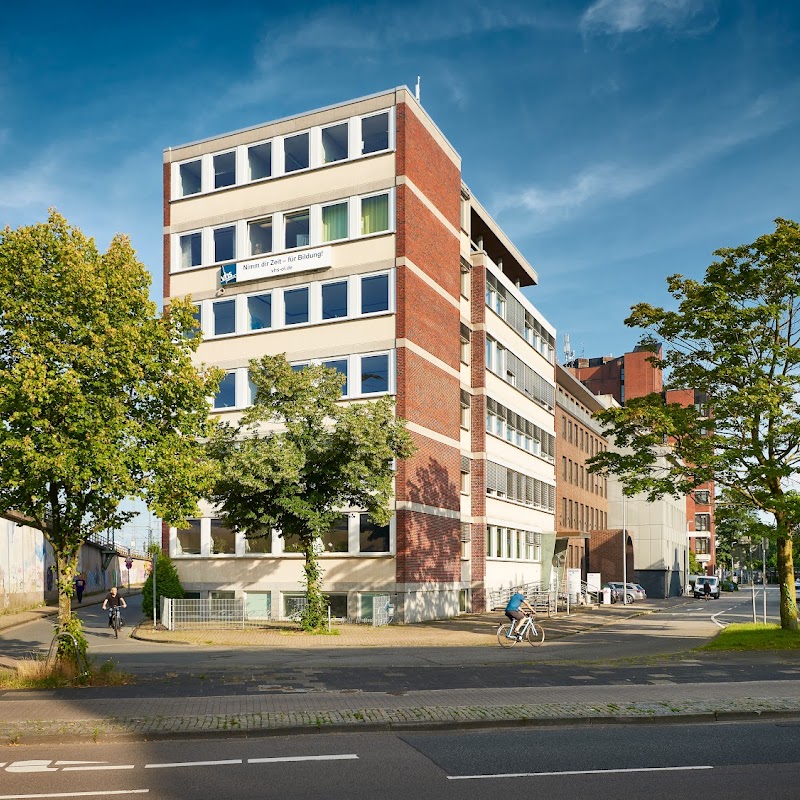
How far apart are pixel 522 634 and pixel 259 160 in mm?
25009

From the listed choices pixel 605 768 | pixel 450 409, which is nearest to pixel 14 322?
pixel 605 768

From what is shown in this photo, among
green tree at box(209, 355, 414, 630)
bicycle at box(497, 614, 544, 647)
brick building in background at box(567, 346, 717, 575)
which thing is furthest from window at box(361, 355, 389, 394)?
brick building in background at box(567, 346, 717, 575)

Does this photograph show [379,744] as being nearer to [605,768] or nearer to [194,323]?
[605,768]

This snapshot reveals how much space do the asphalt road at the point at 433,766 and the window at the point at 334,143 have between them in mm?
32736

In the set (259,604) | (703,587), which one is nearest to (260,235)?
(259,604)

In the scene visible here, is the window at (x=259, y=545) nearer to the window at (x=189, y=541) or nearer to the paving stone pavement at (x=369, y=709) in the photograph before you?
the window at (x=189, y=541)

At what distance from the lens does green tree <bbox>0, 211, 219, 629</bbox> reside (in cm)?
1708

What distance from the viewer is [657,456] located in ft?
98.2

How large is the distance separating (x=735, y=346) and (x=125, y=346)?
1776cm

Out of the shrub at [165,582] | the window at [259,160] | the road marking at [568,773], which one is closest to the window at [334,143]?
the window at [259,160]

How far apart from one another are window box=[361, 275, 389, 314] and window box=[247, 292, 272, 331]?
14.9 feet

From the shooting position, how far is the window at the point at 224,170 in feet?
144

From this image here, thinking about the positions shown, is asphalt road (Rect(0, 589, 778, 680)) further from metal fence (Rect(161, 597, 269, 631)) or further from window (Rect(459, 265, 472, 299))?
window (Rect(459, 265, 472, 299))

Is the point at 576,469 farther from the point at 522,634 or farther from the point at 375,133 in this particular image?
the point at 522,634
